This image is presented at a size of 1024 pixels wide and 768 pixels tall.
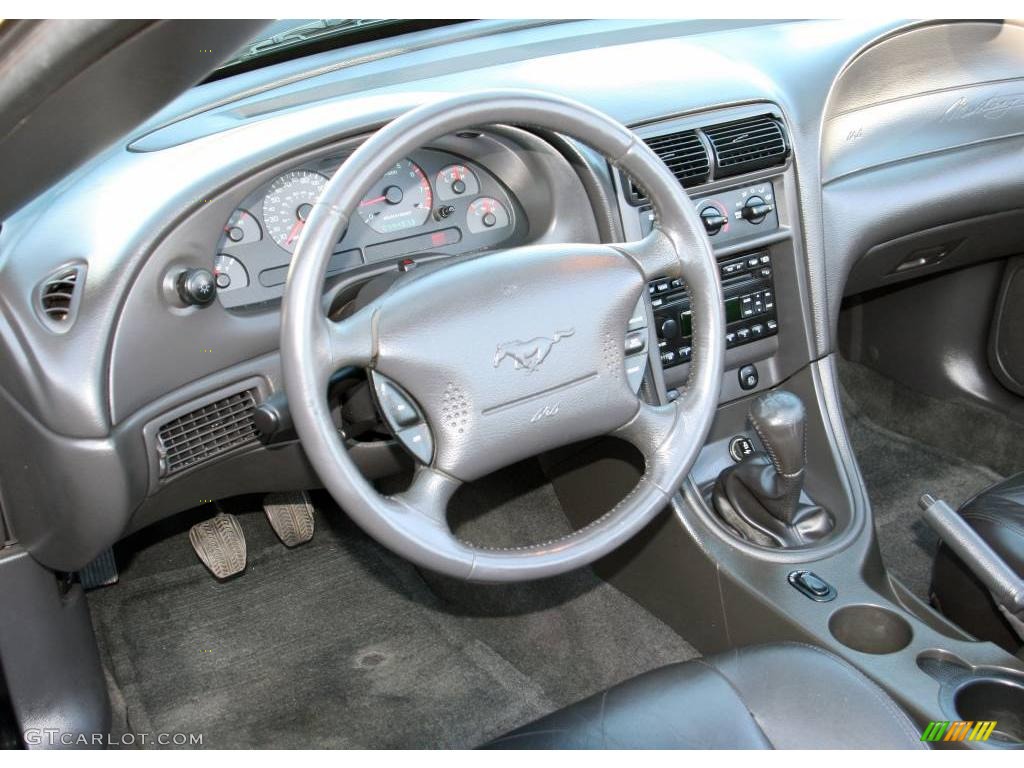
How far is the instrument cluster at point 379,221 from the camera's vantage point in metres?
1.79

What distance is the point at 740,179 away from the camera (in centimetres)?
216

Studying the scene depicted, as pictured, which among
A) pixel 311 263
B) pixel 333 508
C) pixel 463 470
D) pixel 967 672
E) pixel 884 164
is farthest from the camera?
pixel 333 508

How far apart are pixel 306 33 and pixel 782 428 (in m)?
1.14

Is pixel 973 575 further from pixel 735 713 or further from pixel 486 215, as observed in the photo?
pixel 486 215

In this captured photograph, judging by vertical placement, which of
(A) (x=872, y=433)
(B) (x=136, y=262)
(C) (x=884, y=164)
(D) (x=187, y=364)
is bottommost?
(A) (x=872, y=433)

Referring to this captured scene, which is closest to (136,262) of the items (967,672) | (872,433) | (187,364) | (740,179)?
(187,364)

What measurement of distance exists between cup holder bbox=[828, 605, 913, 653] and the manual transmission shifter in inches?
8.7

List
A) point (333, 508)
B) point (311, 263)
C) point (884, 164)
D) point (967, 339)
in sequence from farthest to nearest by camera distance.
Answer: point (967, 339) → point (333, 508) → point (884, 164) → point (311, 263)

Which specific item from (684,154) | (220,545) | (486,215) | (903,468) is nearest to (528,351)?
(486,215)

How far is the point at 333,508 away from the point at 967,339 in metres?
1.69

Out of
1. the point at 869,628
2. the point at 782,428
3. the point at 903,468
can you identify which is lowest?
the point at 903,468

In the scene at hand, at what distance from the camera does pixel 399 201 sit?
192cm

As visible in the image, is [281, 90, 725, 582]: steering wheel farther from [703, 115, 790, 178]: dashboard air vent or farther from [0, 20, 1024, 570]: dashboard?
[703, 115, 790, 178]: dashboard air vent

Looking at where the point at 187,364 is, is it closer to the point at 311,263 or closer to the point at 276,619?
the point at 311,263
